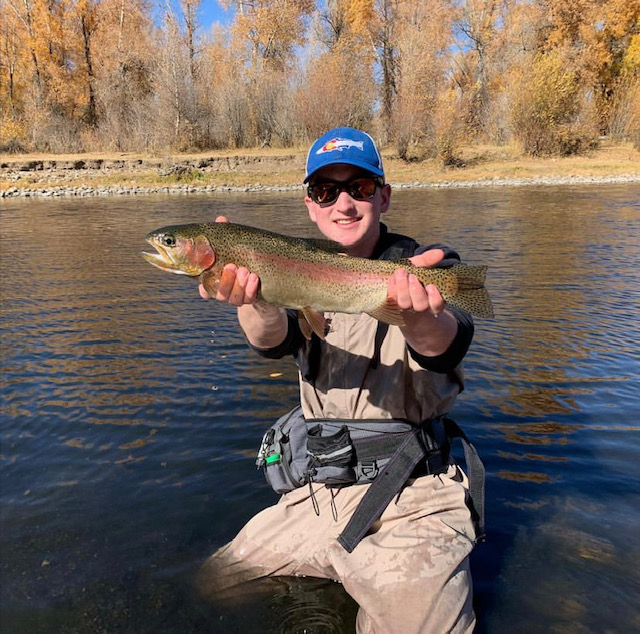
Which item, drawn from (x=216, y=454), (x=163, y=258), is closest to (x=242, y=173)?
(x=216, y=454)

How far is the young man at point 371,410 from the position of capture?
8.57ft

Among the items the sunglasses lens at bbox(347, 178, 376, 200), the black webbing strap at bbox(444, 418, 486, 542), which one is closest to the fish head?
the sunglasses lens at bbox(347, 178, 376, 200)

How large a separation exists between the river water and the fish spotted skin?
5.57ft

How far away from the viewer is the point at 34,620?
3143mm

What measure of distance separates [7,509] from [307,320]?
9.11 feet

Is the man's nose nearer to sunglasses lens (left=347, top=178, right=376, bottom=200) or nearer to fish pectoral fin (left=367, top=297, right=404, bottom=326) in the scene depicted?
sunglasses lens (left=347, top=178, right=376, bottom=200)

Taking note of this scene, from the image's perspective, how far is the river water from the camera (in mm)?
3246

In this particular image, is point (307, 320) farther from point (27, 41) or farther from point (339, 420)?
point (27, 41)

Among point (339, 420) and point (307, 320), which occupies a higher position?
point (307, 320)

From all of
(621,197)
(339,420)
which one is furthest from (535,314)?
(621,197)

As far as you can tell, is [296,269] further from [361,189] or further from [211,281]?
[361,189]

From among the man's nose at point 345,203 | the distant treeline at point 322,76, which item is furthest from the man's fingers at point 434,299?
the distant treeline at point 322,76

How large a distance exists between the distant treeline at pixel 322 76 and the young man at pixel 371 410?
33290 mm

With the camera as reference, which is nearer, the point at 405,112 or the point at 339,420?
the point at 339,420
